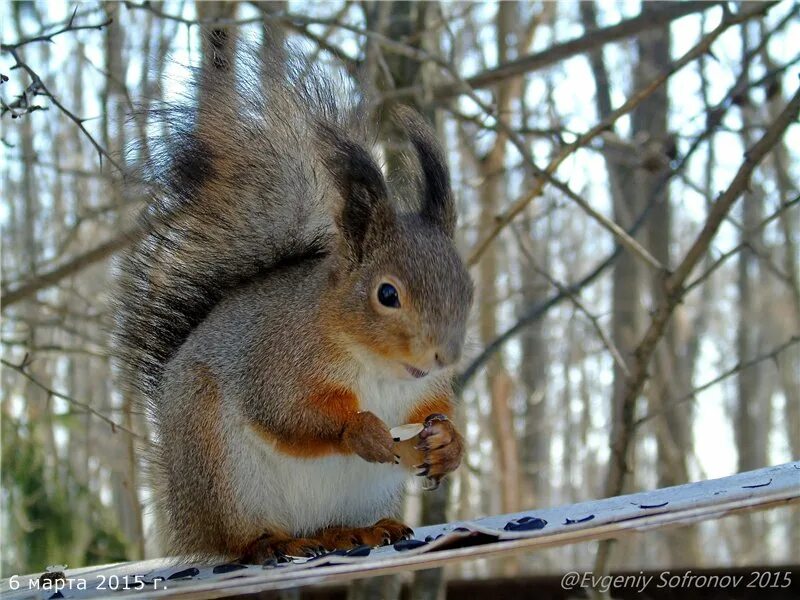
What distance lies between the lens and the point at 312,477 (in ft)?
6.49

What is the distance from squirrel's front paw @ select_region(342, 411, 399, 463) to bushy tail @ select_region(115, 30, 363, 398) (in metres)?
0.56

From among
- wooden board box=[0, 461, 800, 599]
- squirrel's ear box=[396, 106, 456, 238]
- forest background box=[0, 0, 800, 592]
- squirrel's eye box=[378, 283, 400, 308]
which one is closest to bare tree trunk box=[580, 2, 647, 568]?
forest background box=[0, 0, 800, 592]

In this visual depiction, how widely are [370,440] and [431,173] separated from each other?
70 cm

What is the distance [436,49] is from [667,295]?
1.80m

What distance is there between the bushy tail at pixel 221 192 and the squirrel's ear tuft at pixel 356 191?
0.10 metres

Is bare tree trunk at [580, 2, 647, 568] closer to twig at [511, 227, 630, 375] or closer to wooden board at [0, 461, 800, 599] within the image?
twig at [511, 227, 630, 375]

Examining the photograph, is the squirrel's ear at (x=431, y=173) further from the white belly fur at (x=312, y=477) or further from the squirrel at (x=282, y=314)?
the white belly fur at (x=312, y=477)

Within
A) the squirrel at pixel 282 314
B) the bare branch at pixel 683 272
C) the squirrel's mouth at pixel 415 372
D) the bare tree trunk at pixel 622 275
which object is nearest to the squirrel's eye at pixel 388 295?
→ the squirrel at pixel 282 314

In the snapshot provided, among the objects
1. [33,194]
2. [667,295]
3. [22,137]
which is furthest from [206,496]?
[33,194]

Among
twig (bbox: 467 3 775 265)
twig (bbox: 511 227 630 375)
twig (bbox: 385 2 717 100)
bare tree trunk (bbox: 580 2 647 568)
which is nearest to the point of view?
twig (bbox: 467 3 775 265)

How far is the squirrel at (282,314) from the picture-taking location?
1892mm

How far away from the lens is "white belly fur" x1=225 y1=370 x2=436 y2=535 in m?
1.92

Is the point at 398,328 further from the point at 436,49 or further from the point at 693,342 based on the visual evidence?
the point at 693,342

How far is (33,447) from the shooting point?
3475 mm
